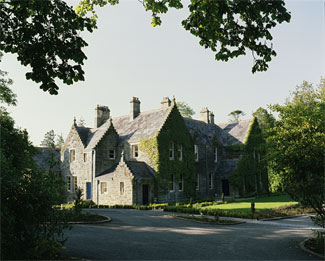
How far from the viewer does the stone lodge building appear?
1296 inches

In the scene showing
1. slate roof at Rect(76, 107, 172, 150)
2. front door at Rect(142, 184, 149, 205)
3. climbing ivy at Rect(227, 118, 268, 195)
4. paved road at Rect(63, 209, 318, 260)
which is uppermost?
slate roof at Rect(76, 107, 172, 150)

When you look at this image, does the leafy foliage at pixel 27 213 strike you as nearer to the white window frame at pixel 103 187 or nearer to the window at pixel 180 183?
the white window frame at pixel 103 187

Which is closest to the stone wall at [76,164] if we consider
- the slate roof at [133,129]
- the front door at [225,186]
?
the slate roof at [133,129]

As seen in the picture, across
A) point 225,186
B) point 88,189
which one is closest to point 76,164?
point 88,189

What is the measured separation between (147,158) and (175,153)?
11.0 feet

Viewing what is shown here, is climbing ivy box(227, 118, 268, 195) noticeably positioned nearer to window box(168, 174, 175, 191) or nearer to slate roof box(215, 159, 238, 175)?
slate roof box(215, 159, 238, 175)

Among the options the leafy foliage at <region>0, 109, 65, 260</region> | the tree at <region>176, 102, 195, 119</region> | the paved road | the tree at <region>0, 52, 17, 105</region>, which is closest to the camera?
the leafy foliage at <region>0, 109, 65, 260</region>

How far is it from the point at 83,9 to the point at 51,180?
7.42 meters

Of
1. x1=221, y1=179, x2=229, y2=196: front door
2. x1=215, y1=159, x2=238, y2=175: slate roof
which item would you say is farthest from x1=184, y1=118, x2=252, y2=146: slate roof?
x1=221, y1=179, x2=229, y2=196: front door

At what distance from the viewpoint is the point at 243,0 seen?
9500 mm

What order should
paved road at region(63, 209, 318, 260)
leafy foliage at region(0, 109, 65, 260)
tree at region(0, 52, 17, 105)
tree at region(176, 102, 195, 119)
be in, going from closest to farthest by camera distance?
leafy foliage at region(0, 109, 65, 260)
paved road at region(63, 209, 318, 260)
tree at region(0, 52, 17, 105)
tree at region(176, 102, 195, 119)

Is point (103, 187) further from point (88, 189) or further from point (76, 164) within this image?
point (76, 164)

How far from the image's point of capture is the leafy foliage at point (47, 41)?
10.0m

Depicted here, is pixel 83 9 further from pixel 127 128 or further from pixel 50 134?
pixel 50 134
